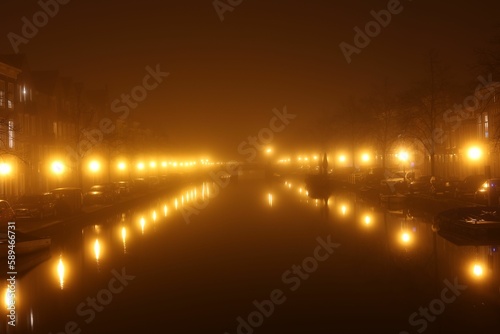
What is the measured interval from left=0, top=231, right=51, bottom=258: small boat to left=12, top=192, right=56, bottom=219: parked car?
1045 cm

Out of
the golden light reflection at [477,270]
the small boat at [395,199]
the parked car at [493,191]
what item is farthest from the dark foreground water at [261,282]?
the small boat at [395,199]

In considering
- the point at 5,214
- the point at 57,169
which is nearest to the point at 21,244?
the point at 5,214

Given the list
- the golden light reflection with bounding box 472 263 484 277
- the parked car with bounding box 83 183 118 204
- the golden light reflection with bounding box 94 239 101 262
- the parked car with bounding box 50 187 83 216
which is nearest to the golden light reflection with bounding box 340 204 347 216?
the golden light reflection with bounding box 94 239 101 262

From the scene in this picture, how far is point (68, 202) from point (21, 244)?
14.3m

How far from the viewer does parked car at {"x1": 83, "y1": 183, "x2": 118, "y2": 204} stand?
139ft

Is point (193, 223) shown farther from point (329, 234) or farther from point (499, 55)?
point (499, 55)

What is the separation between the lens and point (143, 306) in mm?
13523

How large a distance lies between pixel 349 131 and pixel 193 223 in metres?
57.5

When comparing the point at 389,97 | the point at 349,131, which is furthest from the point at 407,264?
the point at 349,131

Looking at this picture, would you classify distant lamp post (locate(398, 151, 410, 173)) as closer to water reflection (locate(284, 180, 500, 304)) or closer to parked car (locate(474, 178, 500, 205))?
parked car (locate(474, 178, 500, 205))

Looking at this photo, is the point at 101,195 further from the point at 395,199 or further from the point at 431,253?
the point at 431,253

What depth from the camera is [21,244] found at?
20.8 m

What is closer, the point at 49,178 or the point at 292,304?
the point at 292,304

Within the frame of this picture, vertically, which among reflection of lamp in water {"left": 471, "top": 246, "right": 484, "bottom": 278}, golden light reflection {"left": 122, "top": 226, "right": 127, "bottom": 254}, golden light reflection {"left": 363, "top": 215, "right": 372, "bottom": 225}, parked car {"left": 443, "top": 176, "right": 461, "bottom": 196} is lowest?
golden light reflection {"left": 363, "top": 215, "right": 372, "bottom": 225}
